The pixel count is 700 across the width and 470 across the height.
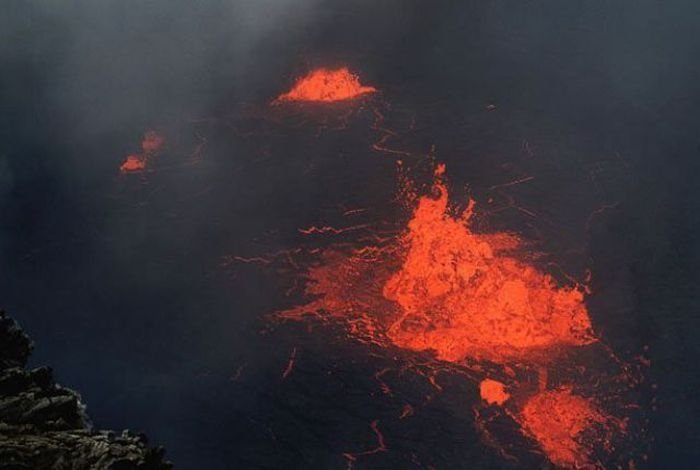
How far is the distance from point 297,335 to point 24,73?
19564mm

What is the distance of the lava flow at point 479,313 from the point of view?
10984 millimetres

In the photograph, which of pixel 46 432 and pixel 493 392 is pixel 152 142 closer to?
pixel 493 392

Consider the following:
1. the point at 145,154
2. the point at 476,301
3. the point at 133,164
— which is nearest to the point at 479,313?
the point at 476,301

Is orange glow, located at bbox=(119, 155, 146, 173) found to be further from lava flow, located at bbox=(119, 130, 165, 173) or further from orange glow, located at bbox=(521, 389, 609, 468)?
orange glow, located at bbox=(521, 389, 609, 468)

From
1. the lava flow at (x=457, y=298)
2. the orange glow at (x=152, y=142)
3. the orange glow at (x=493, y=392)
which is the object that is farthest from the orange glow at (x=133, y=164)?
the orange glow at (x=493, y=392)

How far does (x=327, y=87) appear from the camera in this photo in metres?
22.0

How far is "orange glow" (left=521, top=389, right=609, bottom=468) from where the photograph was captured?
10.4 m

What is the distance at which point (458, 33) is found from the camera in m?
25.3

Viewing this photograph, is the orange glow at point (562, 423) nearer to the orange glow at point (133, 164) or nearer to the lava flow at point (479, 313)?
the lava flow at point (479, 313)

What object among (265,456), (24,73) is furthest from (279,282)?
(24,73)

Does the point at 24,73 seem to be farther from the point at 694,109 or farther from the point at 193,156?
the point at 694,109

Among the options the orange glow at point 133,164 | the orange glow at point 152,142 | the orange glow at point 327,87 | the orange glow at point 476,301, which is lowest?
the orange glow at point 476,301

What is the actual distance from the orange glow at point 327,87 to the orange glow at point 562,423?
13.3m

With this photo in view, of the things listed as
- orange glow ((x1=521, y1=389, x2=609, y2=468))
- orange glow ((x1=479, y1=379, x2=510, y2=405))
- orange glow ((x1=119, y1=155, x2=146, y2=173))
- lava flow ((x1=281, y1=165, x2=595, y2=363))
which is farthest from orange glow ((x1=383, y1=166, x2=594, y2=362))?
orange glow ((x1=119, y1=155, x2=146, y2=173))
